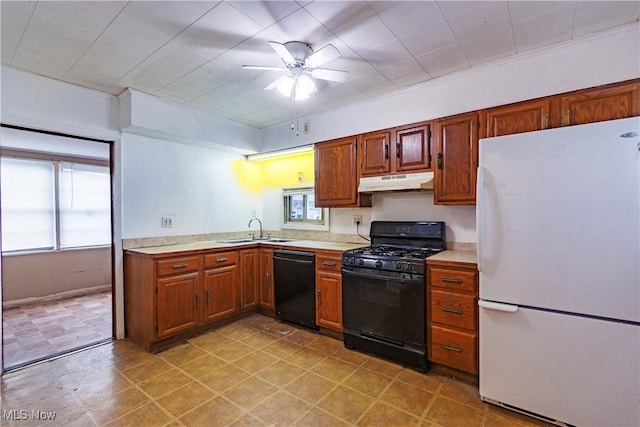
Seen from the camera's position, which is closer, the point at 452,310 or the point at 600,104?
the point at 600,104

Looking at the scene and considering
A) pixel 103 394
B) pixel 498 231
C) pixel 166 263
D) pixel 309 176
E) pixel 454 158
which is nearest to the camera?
pixel 498 231

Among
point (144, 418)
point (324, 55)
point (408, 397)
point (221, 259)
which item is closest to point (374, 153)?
point (324, 55)

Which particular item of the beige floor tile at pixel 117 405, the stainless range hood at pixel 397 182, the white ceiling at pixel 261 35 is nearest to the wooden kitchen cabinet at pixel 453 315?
the stainless range hood at pixel 397 182

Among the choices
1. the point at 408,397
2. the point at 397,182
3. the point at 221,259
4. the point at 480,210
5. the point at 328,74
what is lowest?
the point at 408,397

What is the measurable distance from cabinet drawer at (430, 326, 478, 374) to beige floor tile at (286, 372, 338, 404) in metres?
0.85

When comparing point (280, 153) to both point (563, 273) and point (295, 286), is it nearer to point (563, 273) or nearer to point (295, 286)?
point (295, 286)

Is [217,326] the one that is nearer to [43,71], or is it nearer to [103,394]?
[103,394]

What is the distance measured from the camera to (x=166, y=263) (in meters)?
2.91

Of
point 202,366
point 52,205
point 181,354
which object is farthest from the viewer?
point 52,205

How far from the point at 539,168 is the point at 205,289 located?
10.2 feet

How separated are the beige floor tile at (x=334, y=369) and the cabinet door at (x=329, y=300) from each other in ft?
1.38

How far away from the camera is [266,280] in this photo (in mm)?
3725

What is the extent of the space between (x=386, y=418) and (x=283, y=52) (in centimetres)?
244

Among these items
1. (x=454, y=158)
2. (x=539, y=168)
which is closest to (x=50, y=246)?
(x=454, y=158)
